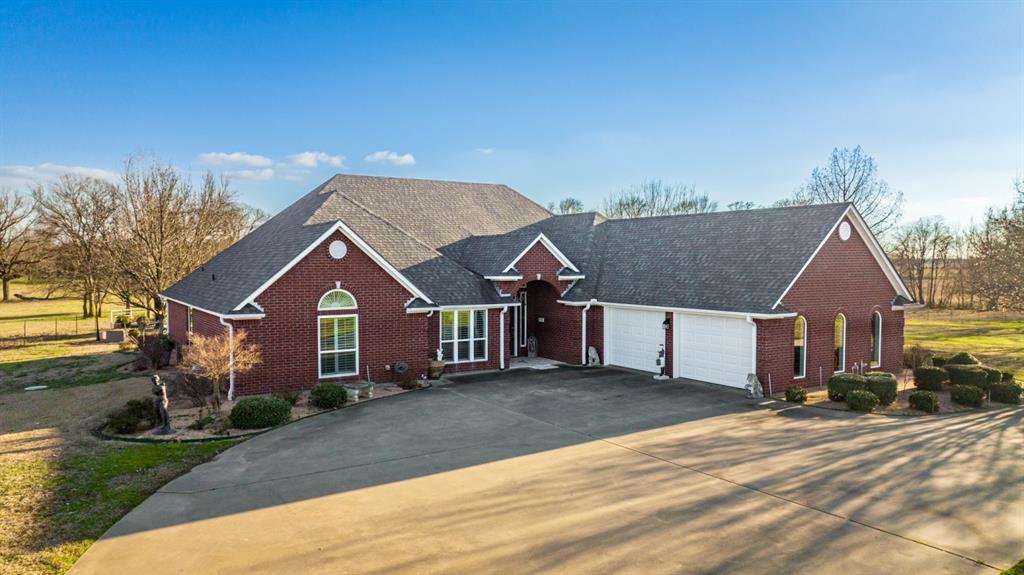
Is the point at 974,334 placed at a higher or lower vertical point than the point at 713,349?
lower

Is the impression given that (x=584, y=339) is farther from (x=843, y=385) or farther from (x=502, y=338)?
(x=843, y=385)

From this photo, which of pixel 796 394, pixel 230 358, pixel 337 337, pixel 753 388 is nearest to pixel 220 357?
pixel 230 358

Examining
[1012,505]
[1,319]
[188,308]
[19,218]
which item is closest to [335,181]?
[188,308]

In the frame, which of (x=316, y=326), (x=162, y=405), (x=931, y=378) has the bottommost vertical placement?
(x=931, y=378)

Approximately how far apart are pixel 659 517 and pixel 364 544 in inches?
185

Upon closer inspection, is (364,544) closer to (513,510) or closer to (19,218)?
(513,510)

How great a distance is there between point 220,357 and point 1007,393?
78.3 ft

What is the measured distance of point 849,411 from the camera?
701 inches

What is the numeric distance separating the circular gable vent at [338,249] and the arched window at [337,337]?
1.14 m

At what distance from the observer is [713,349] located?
21.1 metres

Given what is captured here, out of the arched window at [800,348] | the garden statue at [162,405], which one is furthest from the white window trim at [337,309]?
the arched window at [800,348]

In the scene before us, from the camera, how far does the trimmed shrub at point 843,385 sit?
18531mm

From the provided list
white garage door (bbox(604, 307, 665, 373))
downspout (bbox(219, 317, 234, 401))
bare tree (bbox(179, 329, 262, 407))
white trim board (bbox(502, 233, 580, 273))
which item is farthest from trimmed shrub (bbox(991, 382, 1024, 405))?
downspout (bbox(219, 317, 234, 401))

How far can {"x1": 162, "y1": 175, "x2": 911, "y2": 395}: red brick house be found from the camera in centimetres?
1962
